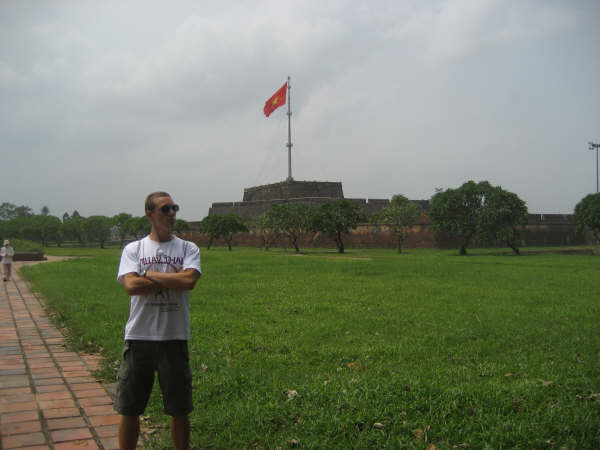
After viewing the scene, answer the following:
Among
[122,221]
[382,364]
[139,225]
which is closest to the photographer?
[382,364]

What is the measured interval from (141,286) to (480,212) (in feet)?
78.3

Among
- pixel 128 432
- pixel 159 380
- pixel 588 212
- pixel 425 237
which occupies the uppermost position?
pixel 588 212

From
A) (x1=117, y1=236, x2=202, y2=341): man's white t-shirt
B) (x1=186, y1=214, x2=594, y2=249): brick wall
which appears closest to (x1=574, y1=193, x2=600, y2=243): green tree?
(x1=186, y1=214, x2=594, y2=249): brick wall

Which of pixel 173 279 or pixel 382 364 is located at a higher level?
pixel 173 279

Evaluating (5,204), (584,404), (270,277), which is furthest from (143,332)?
(5,204)

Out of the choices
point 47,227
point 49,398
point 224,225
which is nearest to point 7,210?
point 47,227

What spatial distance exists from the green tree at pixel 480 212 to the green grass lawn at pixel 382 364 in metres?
15.8

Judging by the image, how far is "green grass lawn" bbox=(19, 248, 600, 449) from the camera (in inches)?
109

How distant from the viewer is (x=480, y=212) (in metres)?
24.4

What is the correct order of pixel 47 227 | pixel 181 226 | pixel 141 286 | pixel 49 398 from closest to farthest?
pixel 141 286 → pixel 49 398 → pixel 181 226 → pixel 47 227

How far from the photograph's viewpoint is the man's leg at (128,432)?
7.59ft

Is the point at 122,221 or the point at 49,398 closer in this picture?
the point at 49,398

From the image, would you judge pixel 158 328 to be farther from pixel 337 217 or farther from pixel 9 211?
pixel 9 211

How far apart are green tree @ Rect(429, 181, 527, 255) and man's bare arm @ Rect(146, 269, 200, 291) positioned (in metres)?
22.9
